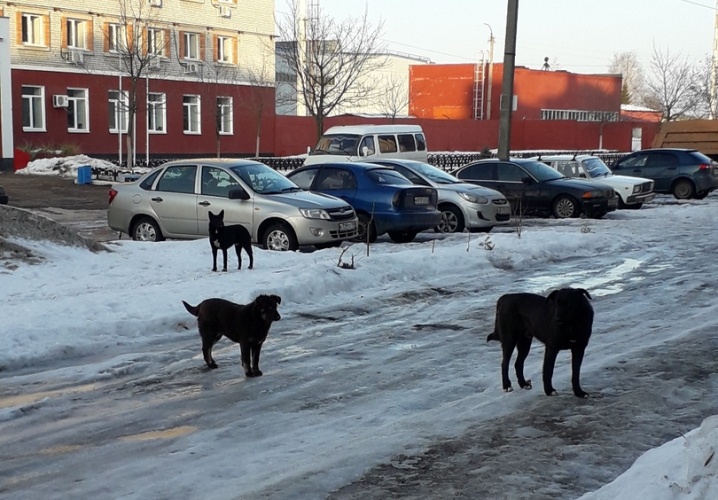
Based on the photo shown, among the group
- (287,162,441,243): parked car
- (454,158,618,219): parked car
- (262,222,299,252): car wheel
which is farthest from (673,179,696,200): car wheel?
(262,222,299,252): car wheel

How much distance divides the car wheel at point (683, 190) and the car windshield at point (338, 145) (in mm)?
10176

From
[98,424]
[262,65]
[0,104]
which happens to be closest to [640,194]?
[98,424]

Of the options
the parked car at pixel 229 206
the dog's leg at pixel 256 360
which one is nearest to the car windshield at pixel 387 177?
the parked car at pixel 229 206

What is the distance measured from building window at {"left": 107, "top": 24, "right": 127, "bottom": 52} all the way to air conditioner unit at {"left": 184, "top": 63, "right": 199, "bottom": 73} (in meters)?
4.09

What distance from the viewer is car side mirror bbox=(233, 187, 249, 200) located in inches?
607

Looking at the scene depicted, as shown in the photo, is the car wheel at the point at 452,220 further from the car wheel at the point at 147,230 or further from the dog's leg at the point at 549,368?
the dog's leg at the point at 549,368

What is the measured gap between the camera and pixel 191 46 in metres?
50.8

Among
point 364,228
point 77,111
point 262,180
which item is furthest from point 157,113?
point 262,180

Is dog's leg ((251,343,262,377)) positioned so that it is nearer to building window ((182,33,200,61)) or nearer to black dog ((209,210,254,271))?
black dog ((209,210,254,271))

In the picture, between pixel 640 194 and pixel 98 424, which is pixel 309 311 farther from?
pixel 640 194

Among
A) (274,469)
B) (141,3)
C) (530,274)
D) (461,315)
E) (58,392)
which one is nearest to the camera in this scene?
(274,469)

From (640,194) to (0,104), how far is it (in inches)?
1102

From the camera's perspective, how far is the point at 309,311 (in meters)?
10.9

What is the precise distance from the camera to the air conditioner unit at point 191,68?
50188 millimetres
